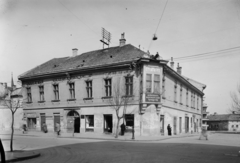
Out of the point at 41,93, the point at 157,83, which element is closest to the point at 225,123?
the point at 157,83

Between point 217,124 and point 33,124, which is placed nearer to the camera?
point 33,124

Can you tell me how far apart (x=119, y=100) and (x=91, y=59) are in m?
8.09

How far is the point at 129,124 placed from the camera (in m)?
23.6

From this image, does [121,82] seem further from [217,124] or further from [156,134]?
[217,124]

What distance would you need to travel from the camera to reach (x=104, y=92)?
25375mm

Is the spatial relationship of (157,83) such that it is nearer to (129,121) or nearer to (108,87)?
(129,121)

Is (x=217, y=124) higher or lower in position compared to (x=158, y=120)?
lower

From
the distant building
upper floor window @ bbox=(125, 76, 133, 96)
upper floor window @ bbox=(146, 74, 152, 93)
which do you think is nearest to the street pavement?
upper floor window @ bbox=(146, 74, 152, 93)

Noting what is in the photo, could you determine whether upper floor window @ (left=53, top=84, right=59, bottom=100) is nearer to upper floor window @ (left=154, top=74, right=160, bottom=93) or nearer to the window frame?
the window frame

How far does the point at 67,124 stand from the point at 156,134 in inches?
447

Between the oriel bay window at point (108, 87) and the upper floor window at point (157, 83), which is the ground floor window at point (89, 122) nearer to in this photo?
the oriel bay window at point (108, 87)

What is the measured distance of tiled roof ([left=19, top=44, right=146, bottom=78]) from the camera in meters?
25.3

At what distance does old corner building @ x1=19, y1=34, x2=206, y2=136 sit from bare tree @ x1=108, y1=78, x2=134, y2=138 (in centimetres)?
33

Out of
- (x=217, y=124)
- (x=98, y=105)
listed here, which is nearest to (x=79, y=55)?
(x=98, y=105)
